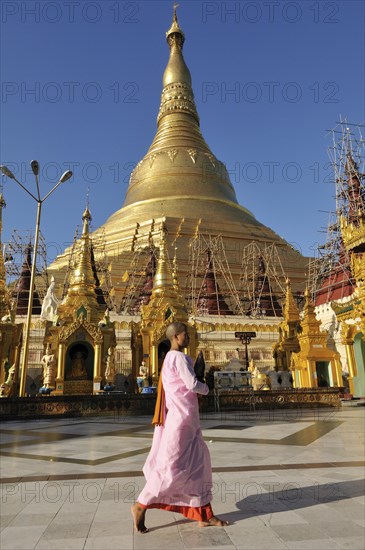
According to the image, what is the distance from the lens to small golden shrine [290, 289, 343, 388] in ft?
61.4

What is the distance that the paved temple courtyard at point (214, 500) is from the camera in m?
2.76

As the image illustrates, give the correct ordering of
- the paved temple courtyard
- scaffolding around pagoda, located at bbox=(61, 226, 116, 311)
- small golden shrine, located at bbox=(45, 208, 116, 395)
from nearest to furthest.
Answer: the paved temple courtyard
small golden shrine, located at bbox=(45, 208, 116, 395)
scaffolding around pagoda, located at bbox=(61, 226, 116, 311)

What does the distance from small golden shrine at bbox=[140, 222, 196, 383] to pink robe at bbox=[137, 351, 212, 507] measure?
1519 cm

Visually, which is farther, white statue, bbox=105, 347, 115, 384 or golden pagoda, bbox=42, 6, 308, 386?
golden pagoda, bbox=42, 6, 308, 386

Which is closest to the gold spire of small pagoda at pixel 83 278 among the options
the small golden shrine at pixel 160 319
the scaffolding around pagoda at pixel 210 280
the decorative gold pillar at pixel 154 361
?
the small golden shrine at pixel 160 319

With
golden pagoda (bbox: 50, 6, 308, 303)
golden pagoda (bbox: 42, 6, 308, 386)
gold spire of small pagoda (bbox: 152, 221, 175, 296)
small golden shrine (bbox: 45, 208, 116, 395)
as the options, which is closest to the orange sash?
small golden shrine (bbox: 45, 208, 116, 395)

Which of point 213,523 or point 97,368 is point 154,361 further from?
point 213,523

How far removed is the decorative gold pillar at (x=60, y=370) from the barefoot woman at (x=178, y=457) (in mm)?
14822

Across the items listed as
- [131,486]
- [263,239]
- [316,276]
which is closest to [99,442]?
[131,486]

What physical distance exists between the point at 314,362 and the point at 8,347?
1328 centimetres

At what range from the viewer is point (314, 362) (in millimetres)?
18875

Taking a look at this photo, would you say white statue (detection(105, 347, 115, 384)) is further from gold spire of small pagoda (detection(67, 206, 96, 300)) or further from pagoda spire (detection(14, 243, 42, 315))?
pagoda spire (detection(14, 243, 42, 315))

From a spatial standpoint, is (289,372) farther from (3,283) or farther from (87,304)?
(3,283)

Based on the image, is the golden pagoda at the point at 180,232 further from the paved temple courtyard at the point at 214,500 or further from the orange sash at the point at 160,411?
the orange sash at the point at 160,411
